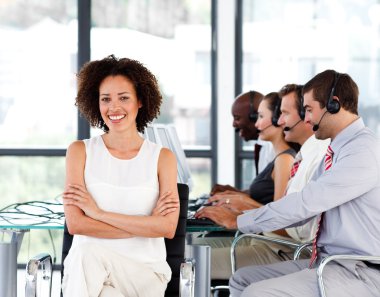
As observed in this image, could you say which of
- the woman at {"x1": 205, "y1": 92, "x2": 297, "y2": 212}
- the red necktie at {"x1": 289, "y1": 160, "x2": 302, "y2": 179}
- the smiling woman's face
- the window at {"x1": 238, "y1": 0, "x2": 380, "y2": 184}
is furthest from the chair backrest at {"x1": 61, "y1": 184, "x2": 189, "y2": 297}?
the window at {"x1": 238, "y1": 0, "x2": 380, "y2": 184}

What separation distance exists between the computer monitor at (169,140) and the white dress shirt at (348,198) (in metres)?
1.28

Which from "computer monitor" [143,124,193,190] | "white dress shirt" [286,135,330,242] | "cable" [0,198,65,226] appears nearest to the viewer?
"cable" [0,198,65,226]

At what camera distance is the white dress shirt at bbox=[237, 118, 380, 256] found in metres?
3.24

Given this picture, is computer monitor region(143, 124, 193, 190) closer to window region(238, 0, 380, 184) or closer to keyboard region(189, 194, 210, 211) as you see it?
keyboard region(189, 194, 210, 211)

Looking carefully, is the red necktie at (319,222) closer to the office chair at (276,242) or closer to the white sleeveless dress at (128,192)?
the office chair at (276,242)

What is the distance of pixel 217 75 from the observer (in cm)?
694

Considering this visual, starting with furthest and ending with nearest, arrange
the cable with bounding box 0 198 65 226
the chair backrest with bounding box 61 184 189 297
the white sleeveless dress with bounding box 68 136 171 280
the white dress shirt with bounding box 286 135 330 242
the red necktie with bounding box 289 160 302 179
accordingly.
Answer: the red necktie with bounding box 289 160 302 179 < the white dress shirt with bounding box 286 135 330 242 < the cable with bounding box 0 198 65 226 < the chair backrest with bounding box 61 184 189 297 < the white sleeveless dress with bounding box 68 136 171 280

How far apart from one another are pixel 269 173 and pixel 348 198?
123 centimetres

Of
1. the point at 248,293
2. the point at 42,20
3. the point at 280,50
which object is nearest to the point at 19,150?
the point at 42,20

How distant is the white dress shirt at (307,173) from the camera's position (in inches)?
155

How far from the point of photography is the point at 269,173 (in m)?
4.47

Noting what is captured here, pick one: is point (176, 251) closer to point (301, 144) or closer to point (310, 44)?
point (301, 144)

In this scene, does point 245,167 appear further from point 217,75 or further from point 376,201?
point 376,201

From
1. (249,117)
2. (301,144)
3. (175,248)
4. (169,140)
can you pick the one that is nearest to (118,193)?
(175,248)
